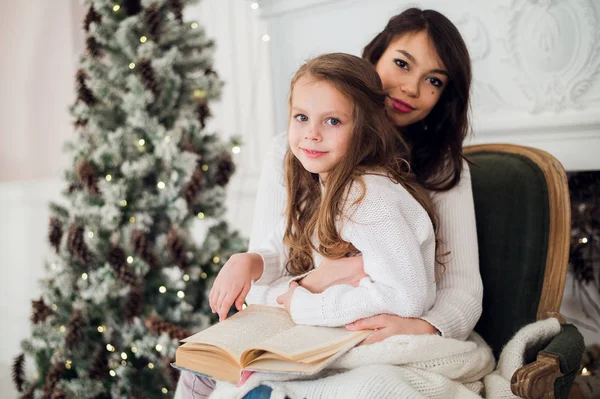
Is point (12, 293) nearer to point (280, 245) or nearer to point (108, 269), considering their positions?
point (108, 269)

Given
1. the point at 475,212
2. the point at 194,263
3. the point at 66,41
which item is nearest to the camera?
the point at 475,212

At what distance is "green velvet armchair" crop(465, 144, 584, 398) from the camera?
1.67 m

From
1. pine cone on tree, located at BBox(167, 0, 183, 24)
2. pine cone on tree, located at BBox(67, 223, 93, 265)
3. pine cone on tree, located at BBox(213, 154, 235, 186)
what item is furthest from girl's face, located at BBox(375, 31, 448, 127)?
pine cone on tree, located at BBox(67, 223, 93, 265)

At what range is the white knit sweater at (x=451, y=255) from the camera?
1.51 m

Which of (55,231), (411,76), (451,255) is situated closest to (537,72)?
(411,76)

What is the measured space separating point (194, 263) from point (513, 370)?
1.39m

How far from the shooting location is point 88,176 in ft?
7.84

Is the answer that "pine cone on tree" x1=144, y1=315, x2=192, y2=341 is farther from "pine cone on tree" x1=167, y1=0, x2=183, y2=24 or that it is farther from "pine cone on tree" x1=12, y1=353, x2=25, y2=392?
"pine cone on tree" x1=167, y1=0, x2=183, y2=24

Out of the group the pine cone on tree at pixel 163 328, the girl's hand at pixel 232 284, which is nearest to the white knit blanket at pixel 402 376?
the girl's hand at pixel 232 284

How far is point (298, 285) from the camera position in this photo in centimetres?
152

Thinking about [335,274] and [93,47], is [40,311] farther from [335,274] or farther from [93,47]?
[335,274]

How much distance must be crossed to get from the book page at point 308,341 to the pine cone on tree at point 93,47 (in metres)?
1.58

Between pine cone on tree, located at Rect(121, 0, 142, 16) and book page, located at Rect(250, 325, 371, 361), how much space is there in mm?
1632

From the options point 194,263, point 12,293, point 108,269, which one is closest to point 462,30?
point 194,263
